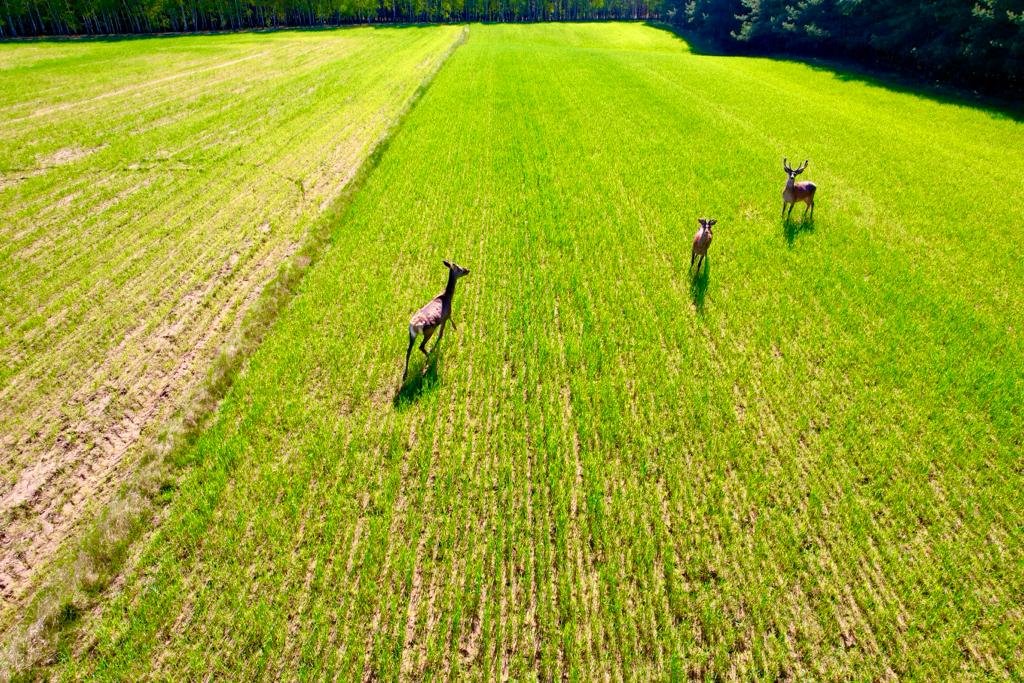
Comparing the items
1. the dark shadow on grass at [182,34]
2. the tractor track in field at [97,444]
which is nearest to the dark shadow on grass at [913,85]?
the tractor track in field at [97,444]

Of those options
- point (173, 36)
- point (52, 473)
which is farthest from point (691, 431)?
point (173, 36)

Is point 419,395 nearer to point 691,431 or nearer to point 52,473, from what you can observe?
point 691,431

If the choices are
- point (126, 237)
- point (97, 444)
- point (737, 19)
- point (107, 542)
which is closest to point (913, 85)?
point (737, 19)

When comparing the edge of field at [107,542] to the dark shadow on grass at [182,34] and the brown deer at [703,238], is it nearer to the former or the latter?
the brown deer at [703,238]

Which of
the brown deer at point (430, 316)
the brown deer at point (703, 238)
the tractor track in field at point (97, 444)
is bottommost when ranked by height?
the tractor track in field at point (97, 444)

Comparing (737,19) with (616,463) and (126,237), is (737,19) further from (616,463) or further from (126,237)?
(616,463)

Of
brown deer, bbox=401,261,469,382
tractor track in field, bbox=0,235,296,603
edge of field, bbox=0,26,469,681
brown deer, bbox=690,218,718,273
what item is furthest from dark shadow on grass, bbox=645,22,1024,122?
tractor track in field, bbox=0,235,296,603
